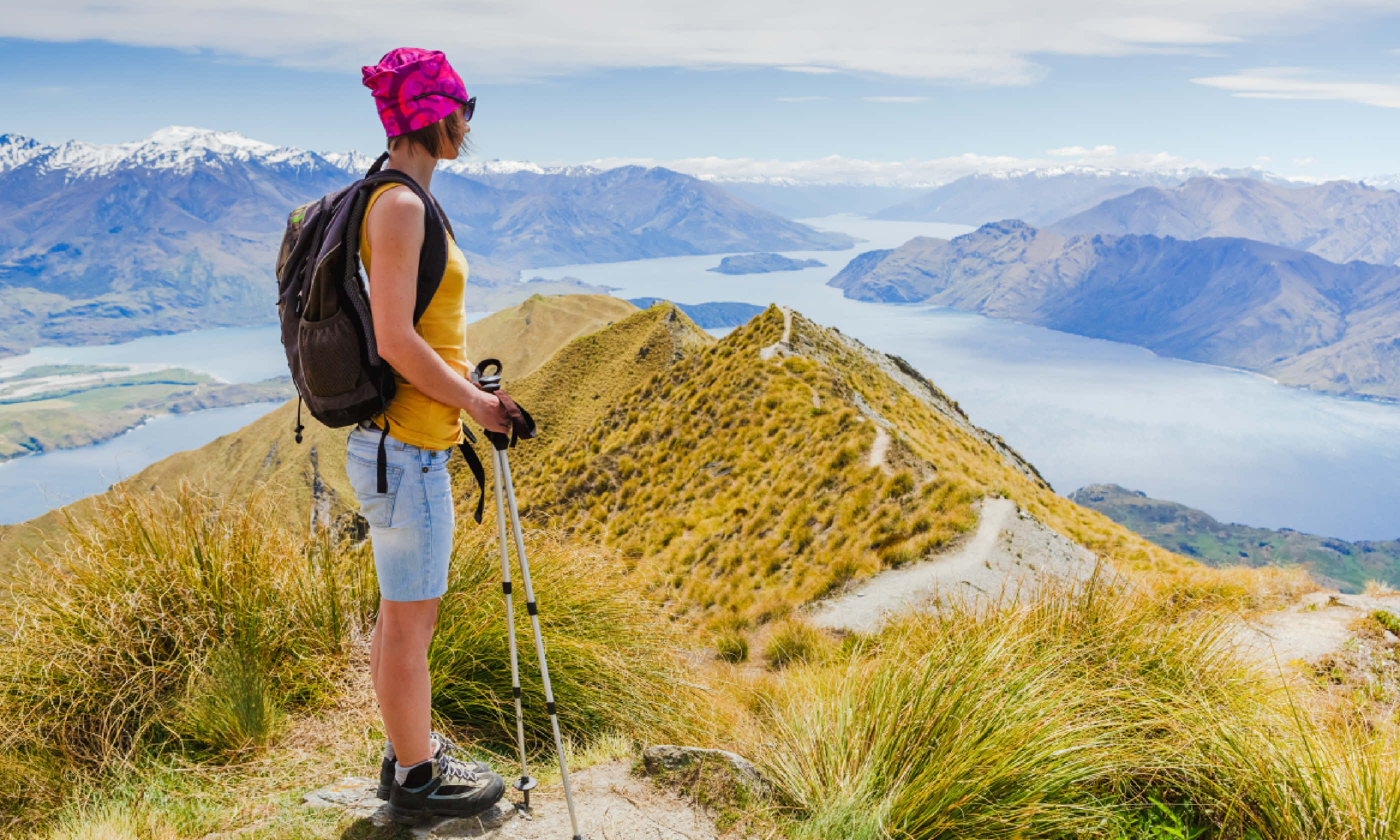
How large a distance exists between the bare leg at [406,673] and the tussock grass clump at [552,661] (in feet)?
3.53

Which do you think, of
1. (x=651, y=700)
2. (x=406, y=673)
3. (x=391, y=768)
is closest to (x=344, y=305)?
(x=406, y=673)

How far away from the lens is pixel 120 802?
3465mm

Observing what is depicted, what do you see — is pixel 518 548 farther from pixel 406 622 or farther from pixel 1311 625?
pixel 1311 625

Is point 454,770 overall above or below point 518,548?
below

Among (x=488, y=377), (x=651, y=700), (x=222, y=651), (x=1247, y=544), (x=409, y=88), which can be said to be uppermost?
(x=409, y=88)

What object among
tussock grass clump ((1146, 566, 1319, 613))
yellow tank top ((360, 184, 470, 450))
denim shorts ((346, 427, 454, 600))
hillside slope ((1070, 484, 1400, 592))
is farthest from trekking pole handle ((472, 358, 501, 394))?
hillside slope ((1070, 484, 1400, 592))

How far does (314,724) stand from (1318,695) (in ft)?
23.5

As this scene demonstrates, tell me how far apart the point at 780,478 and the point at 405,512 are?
15.5 m

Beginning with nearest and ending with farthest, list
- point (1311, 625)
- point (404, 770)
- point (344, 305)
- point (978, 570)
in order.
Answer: point (344, 305) < point (404, 770) < point (1311, 625) < point (978, 570)

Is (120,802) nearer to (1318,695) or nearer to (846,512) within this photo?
(1318,695)

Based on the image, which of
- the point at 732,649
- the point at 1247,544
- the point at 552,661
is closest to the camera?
the point at 552,661

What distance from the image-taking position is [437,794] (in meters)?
3.28

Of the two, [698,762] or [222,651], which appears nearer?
[698,762]

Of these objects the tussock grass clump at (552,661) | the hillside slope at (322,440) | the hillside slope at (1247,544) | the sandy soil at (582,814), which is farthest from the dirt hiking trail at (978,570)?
the hillside slope at (1247,544)
